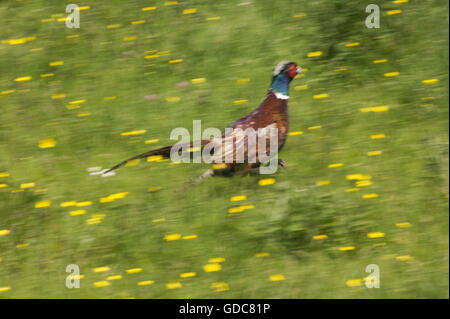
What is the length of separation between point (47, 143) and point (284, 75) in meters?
1.99

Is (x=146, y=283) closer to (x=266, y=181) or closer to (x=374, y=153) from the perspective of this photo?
(x=266, y=181)

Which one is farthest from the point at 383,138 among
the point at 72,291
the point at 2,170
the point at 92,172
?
the point at 2,170

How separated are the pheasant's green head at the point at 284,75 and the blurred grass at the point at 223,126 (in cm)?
22

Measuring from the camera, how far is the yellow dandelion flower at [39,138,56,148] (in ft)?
17.9

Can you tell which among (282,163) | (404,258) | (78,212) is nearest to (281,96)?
(282,163)

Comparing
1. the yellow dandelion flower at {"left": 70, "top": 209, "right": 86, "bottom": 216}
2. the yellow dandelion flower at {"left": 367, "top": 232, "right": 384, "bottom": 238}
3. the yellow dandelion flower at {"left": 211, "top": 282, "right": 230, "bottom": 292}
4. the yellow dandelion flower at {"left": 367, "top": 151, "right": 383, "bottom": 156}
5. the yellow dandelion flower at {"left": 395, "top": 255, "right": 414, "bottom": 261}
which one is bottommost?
the yellow dandelion flower at {"left": 211, "top": 282, "right": 230, "bottom": 292}

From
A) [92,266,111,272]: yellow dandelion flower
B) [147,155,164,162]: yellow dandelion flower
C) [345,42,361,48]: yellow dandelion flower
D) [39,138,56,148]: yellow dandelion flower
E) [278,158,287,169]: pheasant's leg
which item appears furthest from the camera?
[345,42,361,48]: yellow dandelion flower

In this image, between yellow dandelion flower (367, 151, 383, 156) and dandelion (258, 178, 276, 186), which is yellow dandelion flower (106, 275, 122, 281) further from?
yellow dandelion flower (367, 151, 383, 156)

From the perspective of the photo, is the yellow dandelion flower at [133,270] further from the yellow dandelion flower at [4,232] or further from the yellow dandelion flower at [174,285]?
the yellow dandelion flower at [4,232]

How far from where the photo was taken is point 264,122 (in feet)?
16.7

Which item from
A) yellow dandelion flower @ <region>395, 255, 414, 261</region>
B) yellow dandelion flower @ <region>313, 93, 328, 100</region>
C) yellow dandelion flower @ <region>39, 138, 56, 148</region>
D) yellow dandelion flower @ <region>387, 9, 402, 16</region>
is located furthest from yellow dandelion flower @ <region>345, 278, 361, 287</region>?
yellow dandelion flower @ <region>387, 9, 402, 16</region>

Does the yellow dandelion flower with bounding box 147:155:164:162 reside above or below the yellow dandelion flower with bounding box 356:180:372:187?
above

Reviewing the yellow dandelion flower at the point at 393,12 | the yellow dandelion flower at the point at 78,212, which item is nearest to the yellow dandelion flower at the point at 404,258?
the yellow dandelion flower at the point at 78,212

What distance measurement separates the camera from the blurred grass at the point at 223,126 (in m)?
4.38
